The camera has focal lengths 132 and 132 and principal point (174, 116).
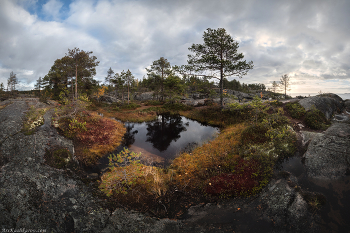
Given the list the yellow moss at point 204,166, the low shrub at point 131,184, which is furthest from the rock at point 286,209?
the low shrub at point 131,184

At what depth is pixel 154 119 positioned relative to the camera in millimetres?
23469

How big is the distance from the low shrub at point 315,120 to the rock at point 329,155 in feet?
9.26

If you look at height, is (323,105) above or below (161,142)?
above

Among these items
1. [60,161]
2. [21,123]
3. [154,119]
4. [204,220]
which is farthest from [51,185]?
[154,119]

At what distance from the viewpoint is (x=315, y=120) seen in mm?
10898

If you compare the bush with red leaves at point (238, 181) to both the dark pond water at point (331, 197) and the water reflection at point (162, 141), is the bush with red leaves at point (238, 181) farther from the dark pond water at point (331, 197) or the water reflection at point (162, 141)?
the water reflection at point (162, 141)

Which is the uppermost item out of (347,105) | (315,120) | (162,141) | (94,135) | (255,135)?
(347,105)

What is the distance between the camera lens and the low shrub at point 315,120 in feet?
34.1

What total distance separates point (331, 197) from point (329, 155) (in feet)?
8.66

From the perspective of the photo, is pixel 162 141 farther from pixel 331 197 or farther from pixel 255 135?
pixel 331 197

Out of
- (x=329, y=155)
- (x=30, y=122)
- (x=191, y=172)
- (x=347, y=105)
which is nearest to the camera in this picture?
(x=329, y=155)

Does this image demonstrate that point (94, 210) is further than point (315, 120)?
No

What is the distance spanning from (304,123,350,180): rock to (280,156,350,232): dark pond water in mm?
306

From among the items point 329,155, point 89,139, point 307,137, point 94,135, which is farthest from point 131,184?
point 307,137
